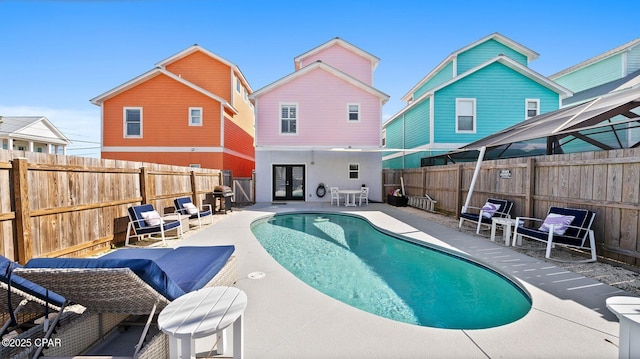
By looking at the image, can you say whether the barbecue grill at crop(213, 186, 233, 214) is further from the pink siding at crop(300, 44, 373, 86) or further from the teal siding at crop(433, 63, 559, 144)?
the pink siding at crop(300, 44, 373, 86)

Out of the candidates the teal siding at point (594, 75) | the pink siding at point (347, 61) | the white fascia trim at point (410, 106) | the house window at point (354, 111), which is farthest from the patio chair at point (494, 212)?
the teal siding at point (594, 75)

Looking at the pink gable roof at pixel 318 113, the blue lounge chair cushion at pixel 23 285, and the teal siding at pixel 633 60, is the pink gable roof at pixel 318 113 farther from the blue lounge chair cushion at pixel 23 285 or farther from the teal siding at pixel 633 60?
the teal siding at pixel 633 60

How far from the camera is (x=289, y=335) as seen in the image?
248cm

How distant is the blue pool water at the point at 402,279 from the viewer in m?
3.49

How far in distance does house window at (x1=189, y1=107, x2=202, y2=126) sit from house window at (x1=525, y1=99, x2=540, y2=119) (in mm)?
16629

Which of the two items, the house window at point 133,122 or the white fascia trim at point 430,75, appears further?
the white fascia trim at point 430,75

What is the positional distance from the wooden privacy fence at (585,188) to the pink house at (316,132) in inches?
258

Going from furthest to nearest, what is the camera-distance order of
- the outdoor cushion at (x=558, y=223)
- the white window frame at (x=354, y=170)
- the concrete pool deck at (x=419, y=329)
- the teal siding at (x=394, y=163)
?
the teal siding at (x=394, y=163) < the white window frame at (x=354, y=170) < the outdoor cushion at (x=558, y=223) < the concrete pool deck at (x=419, y=329)

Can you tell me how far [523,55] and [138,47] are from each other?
19.7m

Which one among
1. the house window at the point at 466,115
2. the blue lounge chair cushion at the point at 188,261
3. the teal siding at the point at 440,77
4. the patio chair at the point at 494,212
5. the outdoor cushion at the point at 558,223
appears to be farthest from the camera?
the teal siding at the point at 440,77

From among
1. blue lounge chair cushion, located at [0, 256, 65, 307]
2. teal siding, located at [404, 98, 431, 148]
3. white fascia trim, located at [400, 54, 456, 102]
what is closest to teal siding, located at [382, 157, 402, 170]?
teal siding, located at [404, 98, 431, 148]

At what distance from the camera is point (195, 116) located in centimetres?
1437

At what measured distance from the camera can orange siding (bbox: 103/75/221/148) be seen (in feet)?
46.3

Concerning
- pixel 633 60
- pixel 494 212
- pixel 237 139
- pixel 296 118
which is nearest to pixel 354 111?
pixel 296 118
